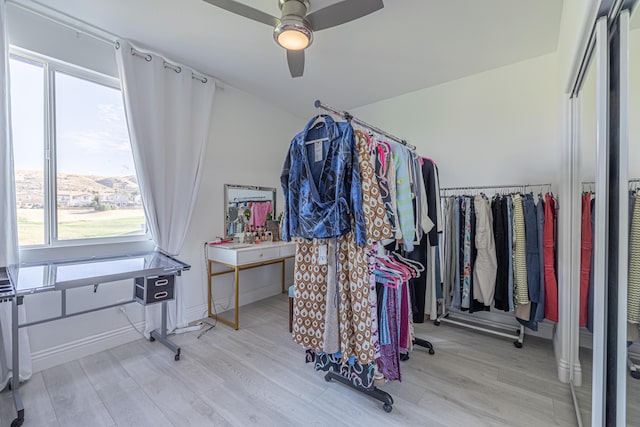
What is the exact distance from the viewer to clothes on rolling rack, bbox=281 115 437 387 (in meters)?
1.52

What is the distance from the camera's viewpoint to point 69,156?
227cm

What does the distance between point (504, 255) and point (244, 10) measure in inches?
109

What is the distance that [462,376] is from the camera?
6.57 feet

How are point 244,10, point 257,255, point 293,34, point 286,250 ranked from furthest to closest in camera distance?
1. point 286,250
2. point 257,255
3. point 293,34
4. point 244,10

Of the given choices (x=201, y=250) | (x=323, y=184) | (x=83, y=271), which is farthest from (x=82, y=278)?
(x=323, y=184)

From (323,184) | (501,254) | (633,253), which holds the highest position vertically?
(323,184)

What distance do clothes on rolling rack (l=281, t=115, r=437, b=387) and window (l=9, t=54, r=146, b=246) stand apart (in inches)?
74.0

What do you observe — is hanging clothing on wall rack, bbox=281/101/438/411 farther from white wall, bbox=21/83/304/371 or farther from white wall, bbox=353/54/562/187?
white wall, bbox=21/83/304/371

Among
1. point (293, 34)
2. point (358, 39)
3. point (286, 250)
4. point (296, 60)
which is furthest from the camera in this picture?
point (286, 250)

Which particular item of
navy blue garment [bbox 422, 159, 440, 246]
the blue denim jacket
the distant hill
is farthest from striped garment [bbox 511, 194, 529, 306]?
the distant hill

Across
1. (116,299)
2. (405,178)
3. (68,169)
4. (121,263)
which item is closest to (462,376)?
(405,178)

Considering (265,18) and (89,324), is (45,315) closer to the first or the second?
(89,324)

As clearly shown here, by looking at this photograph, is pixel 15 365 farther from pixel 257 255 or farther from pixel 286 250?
pixel 286 250

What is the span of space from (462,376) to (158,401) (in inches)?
84.8
